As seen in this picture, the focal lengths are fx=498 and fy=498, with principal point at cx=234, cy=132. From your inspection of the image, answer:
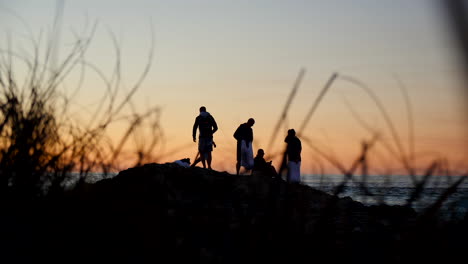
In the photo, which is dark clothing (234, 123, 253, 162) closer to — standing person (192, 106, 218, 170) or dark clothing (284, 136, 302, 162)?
standing person (192, 106, 218, 170)

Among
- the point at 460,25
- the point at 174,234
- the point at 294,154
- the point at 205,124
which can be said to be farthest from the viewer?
the point at 205,124

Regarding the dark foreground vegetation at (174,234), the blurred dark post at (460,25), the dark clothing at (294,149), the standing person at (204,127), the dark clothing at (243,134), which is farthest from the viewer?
the dark clothing at (243,134)

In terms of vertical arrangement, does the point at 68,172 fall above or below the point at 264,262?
above

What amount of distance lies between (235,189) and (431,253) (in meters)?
6.14

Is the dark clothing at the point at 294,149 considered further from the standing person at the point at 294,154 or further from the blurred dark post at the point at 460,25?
the blurred dark post at the point at 460,25

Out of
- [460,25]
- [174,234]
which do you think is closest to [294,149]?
[174,234]

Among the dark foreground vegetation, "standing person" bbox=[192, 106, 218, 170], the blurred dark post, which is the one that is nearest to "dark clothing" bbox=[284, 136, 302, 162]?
"standing person" bbox=[192, 106, 218, 170]

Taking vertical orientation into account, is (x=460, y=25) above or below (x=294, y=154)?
below

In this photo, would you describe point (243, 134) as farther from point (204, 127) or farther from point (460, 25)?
point (460, 25)

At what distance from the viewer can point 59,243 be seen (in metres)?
2.35

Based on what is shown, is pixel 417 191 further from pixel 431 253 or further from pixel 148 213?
pixel 148 213

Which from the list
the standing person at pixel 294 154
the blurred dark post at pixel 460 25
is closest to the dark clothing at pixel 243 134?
the standing person at pixel 294 154

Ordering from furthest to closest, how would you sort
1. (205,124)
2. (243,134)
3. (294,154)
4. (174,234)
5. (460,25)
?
(243,134) < (205,124) < (294,154) < (174,234) < (460,25)

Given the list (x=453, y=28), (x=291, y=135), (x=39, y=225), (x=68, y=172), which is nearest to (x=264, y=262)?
(x=39, y=225)
